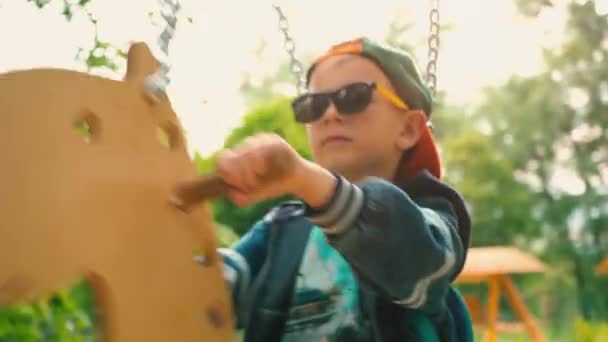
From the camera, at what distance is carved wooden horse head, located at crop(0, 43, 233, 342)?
0.49 m

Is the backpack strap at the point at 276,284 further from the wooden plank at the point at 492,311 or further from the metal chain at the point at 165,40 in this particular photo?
the wooden plank at the point at 492,311

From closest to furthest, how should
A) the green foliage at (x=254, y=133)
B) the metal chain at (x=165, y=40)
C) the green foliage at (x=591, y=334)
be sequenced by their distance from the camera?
the metal chain at (x=165, y=40) → the green foliage at (x=254, y=133) → the green foliage at (x=591, y=334)

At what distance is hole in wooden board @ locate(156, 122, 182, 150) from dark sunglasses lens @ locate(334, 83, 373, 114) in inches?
6.4

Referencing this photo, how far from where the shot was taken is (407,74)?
784 mm

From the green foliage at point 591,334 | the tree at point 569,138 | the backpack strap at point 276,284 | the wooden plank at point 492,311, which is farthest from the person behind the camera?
Result: the tree at point 569,138

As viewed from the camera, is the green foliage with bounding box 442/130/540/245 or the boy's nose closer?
the boy's nose

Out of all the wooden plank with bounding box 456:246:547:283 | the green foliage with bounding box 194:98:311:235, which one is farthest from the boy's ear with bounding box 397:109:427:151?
the wooden plank with bounding box 456:246:547:283

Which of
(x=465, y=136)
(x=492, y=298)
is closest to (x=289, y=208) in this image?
(x=492, y=298)

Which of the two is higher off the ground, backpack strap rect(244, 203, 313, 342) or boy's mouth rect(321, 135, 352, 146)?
boy's mouth rect(321, 135, 352, 146)

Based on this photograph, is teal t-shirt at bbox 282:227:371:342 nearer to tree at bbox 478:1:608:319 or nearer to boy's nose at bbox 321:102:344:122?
boy's nose at bbox 321:102:344:122

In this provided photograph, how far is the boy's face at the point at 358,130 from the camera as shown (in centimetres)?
74

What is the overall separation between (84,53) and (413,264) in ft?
1.57

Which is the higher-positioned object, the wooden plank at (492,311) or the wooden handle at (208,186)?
the wooden handle at (208,186)

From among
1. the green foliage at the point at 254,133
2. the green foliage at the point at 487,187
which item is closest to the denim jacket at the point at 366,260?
the green foliage at the point at 254,133
